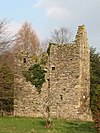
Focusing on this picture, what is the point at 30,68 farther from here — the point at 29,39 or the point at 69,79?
the point at 29,39

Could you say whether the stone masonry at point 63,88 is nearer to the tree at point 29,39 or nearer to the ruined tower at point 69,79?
the ruined tower at point 69,79

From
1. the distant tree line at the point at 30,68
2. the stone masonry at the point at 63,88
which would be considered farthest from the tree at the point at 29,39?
the stone masonry at the point at 63,88

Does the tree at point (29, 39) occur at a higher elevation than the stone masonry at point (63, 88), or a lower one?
higher

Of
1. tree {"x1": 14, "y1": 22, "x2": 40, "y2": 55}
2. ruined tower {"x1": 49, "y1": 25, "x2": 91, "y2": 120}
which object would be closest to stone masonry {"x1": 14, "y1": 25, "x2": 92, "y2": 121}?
ruined tower {"x1": 49, "y1": 25, "x2": 91, "y2": 120}

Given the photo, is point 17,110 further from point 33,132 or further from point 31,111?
point 33,132

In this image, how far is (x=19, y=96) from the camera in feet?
105

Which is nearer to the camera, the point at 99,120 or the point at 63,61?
the point at 99,120

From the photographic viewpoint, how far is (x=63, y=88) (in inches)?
1222

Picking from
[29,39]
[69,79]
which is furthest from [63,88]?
[29,39]

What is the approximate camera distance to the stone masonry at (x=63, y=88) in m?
30.9

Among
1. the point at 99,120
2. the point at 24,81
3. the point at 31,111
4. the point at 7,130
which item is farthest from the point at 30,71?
the point at 99,120

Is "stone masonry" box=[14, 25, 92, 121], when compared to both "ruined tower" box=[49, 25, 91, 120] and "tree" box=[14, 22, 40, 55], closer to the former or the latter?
"ruined tower" box=[49, 25, 91, 120]

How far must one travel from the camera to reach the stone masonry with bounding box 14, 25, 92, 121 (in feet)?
101

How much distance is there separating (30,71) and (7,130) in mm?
11151
